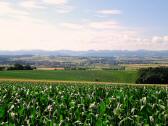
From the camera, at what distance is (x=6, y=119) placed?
56.5ft

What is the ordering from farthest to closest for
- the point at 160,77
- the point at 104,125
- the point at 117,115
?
the point at 160,77, the point at 117,115, the point at 104,125

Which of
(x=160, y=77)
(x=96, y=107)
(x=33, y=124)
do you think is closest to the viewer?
(x=33, y=124)

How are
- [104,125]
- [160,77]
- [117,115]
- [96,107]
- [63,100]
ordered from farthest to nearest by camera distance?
[160,77] < [63,100] < [96,107] < [117,115] < [104,125]

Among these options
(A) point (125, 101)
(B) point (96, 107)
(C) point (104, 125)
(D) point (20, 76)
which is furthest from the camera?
(D) point (20, 76)

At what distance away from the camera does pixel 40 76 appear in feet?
387

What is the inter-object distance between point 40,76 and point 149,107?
10053cm

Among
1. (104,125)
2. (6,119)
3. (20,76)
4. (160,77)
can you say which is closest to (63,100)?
(6,119)

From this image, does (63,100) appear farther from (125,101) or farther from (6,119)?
(6,119)

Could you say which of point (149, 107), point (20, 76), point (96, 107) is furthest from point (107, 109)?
point (20, 76)

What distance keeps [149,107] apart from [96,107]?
8.58ft

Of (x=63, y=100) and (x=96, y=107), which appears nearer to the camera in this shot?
(x=96, y=107)

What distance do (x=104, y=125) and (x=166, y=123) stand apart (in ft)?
9.10

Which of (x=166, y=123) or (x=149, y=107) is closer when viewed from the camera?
(x=166, y=123)

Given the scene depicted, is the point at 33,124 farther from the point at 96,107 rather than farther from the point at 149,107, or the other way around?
the point at 149,107
